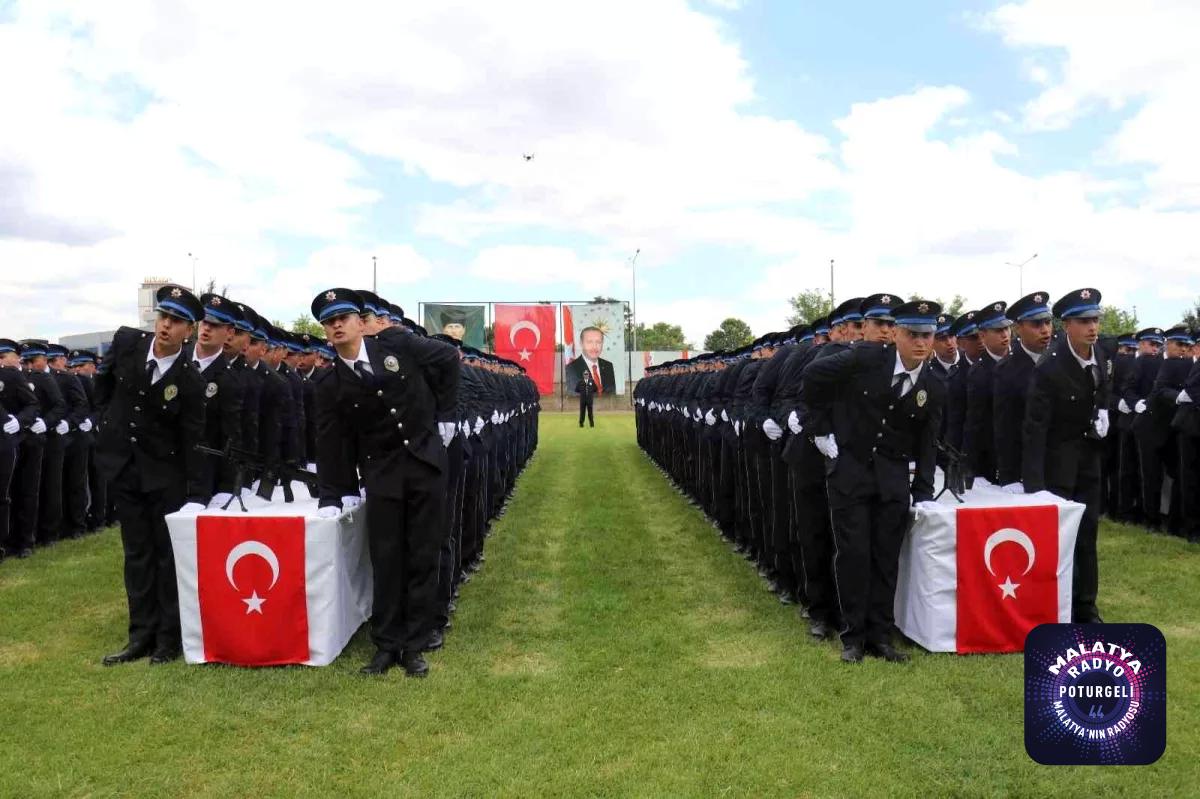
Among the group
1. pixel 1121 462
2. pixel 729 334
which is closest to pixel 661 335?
pixel 729 334

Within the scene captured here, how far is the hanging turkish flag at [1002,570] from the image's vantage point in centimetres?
512

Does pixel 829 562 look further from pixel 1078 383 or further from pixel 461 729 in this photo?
pixel 461 729

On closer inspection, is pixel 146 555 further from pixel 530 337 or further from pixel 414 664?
pixel 530 337

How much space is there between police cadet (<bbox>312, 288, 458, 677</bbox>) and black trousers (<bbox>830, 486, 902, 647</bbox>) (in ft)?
7.96

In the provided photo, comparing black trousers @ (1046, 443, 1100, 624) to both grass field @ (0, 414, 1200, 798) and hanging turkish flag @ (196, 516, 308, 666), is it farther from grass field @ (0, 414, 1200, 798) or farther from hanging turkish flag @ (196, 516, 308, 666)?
hanging turkish flag @ (196, 516, 308, 666)

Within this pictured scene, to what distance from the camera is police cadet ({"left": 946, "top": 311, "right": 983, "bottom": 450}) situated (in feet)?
23.7

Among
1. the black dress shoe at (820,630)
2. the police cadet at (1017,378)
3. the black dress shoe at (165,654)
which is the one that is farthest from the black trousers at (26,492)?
the police cadet at (1017,378)

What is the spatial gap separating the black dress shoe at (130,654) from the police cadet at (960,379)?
6132mm

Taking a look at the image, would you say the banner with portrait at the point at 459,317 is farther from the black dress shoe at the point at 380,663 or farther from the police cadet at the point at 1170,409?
the black dress shoe at the point at 380,663

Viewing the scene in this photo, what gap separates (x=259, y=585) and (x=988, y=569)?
4242 millimetres

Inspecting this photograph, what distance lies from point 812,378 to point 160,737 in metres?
3.95

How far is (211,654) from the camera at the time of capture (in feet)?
16.8

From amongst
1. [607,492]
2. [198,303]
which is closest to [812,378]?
[198,303]

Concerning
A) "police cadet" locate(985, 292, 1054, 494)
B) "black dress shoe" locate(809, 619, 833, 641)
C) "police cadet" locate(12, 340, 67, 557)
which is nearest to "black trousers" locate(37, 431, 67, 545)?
"police cadet" locate(12, 340, 67, 557)
